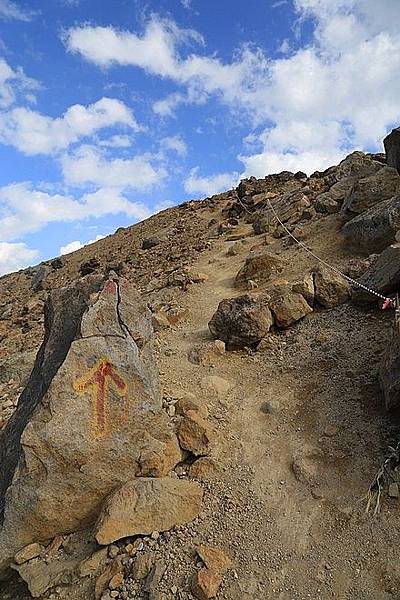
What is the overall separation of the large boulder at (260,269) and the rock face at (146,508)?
276 inches

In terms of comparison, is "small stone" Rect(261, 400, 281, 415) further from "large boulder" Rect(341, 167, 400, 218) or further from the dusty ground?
"large boulder" Rect(341, 167, 400, 218)

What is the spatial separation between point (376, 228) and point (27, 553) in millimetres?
9209

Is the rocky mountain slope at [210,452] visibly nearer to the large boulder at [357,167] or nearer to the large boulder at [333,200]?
the large boulder at [333,200]

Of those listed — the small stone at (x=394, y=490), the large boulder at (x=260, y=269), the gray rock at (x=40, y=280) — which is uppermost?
the gray rock at (x=40, y=280)

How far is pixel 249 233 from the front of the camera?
1725 cm

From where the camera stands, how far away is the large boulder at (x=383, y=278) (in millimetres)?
7535

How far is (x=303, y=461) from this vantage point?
17.9 feet

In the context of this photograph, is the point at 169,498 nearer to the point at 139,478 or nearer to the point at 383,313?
the point at 139,478

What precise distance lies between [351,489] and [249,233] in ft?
43.1

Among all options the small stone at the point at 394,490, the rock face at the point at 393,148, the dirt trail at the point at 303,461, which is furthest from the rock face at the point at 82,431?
the rock face at the point at 393,148

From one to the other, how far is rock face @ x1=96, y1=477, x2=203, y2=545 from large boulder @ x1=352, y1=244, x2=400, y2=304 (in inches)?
181

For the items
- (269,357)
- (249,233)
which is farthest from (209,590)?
(249,233)

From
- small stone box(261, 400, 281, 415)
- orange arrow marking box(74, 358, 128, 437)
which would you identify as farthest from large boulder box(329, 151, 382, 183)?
orange arrow marking box(74, 358, 128, 437)

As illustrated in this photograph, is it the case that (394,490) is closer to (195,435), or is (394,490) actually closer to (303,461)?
(303,461)
